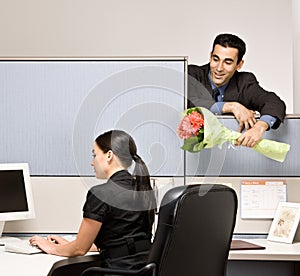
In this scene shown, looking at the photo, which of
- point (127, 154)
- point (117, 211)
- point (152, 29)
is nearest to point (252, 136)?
point (127, 154)

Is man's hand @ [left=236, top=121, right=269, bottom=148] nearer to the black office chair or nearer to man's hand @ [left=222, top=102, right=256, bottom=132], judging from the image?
man's hand @ [left=222, top=102, right=256, bottom=132]

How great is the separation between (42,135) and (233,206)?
112cm

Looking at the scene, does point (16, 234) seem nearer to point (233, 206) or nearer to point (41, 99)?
point (41, 99)

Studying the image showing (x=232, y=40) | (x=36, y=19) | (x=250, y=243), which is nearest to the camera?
(x=250, y=243)

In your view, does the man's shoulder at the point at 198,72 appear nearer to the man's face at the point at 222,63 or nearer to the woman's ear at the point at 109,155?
the man's face at the point at 222,63

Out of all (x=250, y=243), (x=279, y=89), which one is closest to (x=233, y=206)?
(x=250, y=243)

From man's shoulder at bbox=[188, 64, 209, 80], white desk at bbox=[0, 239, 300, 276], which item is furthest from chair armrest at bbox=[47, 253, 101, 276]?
man's shoulder at bbox=[188, 64, 209, 80]

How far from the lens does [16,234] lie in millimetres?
2939

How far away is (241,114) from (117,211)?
80 centimetres

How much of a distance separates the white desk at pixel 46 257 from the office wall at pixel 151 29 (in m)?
1.81

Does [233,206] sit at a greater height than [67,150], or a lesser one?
lesser

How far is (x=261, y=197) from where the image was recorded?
2.95m

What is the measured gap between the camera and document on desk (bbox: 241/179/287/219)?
295 centimetres

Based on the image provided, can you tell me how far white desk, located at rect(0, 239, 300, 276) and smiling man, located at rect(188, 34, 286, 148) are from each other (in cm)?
48
